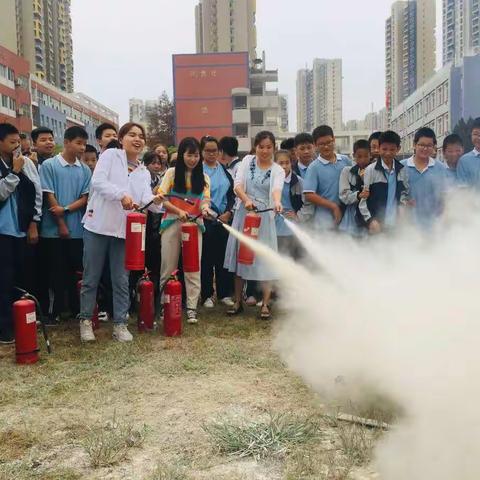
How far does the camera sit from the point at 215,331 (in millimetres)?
5828

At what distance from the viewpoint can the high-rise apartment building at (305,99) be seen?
114 metres

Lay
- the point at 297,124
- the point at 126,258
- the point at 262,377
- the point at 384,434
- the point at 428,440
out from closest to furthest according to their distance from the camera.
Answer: the point at 428,440
the point at 384,434
the point at 262,377
the point at 126,258
the point at 297,124

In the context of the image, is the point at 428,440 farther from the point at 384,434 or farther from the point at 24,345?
the point at 24,345

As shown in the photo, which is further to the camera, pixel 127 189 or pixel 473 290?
pixel 127 189

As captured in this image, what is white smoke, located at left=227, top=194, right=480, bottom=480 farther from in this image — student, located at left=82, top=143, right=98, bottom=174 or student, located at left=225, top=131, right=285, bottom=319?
student, located at left=82, top=143, right=98, bottom=174

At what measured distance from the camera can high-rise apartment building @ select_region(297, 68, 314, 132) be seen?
114500 mm

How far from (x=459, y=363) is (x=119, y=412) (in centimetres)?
222

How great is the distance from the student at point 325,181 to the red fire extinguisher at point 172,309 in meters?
1.89

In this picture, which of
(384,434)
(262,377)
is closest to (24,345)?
(262,377)

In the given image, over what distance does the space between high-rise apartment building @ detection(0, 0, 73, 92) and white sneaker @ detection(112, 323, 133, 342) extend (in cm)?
6653

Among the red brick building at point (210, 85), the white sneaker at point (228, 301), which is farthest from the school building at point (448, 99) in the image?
the white sneaker at point (228, 301)

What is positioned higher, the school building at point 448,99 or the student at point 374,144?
the school building at point 448,99

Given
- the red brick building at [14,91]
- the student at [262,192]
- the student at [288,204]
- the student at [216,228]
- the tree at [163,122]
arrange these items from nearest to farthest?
the student at [262,192] < the student at [288,204] < the student at [216,228] < the red brick building at [14,91] < the tree at [163,122]

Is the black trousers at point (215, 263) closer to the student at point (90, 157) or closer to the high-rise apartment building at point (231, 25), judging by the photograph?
the student at point (90, 157)
